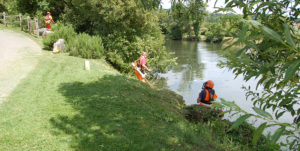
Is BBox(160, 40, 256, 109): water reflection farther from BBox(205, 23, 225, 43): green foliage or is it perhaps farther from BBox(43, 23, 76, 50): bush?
BBox(205, 23, 225, 43): green foliage

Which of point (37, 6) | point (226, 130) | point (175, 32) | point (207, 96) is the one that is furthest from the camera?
point (175, 32)

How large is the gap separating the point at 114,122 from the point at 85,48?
918 cm

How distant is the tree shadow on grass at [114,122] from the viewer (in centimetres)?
435

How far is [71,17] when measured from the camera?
18750 millimetres

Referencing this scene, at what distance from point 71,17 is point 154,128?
16406mm

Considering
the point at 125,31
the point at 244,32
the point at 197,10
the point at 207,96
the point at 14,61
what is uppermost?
the point at 197,10

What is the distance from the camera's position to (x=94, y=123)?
5.06m

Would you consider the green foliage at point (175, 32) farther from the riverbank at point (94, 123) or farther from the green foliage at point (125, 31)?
the riverbank at point (94, 123)

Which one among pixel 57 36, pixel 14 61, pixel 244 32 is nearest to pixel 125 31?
pixel 57 36

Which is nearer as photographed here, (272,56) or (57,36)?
(272,56)

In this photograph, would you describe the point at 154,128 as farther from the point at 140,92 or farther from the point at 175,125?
the point at 140,92

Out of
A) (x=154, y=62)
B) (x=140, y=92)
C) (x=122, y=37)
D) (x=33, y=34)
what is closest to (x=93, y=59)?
(x=122, y=37)

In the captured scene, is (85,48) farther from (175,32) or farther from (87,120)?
(175,32)

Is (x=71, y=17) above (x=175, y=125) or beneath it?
above
